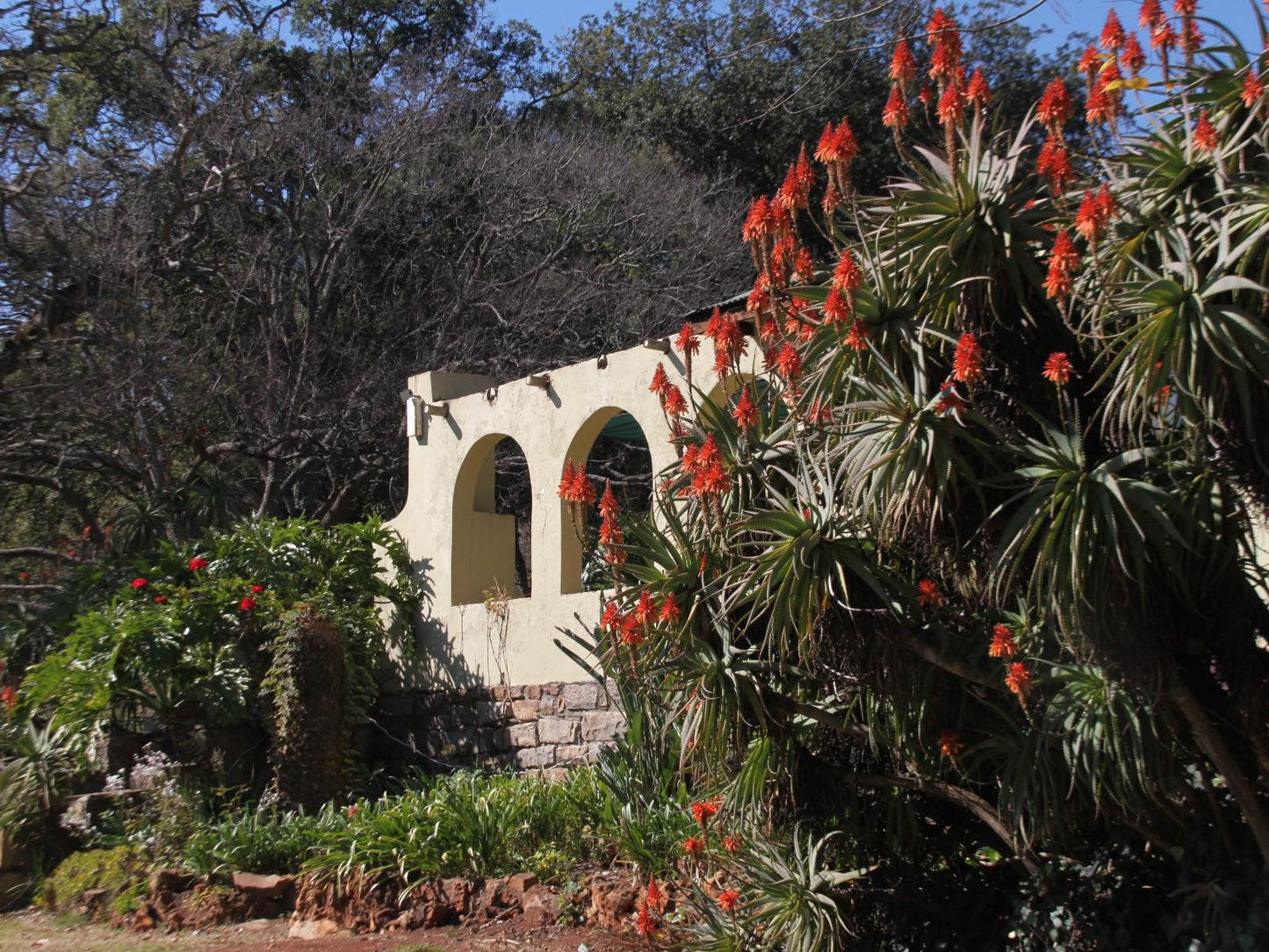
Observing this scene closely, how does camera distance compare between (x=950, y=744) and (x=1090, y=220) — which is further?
(x=950, y=744)

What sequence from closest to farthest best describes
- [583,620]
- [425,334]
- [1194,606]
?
[1194,606], [583,620], [425,334]

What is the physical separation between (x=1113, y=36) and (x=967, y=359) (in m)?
1.41

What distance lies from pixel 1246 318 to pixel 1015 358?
1008 mm

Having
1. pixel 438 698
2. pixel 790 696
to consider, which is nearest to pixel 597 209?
pixel 438 698

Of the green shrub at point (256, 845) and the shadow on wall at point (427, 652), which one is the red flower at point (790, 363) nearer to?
the green shrub at point (256, 845)

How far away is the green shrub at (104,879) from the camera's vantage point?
8.55m

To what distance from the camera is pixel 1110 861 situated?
544 centimetres

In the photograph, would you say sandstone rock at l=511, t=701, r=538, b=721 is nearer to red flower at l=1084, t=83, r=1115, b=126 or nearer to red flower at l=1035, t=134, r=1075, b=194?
red flower at l=1035, t=134, r=1075, b=194

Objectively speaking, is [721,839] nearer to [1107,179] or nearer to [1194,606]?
[1194,606]

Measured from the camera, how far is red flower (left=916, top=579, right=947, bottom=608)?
5.03 m

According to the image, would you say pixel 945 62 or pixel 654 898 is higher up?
pixel 945 62

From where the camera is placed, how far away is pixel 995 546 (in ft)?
15.9

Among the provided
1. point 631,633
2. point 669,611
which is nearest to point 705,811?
point 631,633

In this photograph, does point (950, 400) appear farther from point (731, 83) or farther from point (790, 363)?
point (731, 83)
